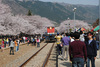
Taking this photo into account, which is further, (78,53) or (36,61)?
(36,61)

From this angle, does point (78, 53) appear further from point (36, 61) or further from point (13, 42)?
point (13, 42)

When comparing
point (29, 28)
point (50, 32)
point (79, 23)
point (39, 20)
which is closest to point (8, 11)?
point (50, 32)

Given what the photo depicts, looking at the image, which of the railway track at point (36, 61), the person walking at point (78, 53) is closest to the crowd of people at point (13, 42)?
the railway track at point (36, 61)

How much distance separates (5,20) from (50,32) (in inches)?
540

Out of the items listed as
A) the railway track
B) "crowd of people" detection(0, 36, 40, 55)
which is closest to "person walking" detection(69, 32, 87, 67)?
the railway track

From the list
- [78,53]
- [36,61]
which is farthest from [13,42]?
[78,53]

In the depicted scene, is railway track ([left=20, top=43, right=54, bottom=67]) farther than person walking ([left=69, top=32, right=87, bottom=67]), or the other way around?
railway track ([left=20, top=43, right=54, bottom=67])

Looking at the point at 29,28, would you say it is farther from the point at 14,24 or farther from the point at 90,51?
the point at 90,51

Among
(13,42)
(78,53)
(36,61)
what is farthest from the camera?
(13,42)

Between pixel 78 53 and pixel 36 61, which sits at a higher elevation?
pixel 78 53

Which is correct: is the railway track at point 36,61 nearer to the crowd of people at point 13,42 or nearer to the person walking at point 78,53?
the crowd of people at point 13,42

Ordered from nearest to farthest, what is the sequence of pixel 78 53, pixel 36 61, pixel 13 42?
pixel 78 53
pixel 36 61
pixel 13 42

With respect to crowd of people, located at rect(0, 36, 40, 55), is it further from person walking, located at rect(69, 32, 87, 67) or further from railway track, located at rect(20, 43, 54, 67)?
person walking, located at rect(69, 32, 87, 67)

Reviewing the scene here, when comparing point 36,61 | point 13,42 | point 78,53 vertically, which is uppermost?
point 78,53
